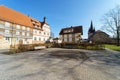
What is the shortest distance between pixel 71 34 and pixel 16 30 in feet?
87.7

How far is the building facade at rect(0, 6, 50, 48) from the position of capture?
84.2ft

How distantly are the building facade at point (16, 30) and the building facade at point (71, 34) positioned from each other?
11.8m

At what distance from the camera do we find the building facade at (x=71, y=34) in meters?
44.8

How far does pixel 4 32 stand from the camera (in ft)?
84.0

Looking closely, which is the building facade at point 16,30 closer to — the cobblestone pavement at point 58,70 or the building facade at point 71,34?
the building facade at point 71,34

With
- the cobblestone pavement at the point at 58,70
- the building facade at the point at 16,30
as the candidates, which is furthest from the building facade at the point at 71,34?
the cobblestone pavement at the point at 58,70

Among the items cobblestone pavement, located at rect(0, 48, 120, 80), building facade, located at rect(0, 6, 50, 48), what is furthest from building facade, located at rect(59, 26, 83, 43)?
cobblestone pavement, located at rect(0, 48, 120, 80)

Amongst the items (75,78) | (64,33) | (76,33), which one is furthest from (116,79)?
(64,33)

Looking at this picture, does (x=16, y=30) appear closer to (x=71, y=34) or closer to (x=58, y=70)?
(x=71, y=34)

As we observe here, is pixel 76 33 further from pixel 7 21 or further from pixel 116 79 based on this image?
pixel 116 79

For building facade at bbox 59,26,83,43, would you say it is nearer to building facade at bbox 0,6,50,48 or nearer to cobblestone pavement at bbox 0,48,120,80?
building facade at bbox 0,6,50,48

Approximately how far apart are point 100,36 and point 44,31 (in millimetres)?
36340

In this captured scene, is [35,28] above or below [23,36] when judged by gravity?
above

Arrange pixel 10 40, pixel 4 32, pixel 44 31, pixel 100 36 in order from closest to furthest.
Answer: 1. pixel 4 32
2. pixel 10 40
3. pixel 44 31
4. pixel 100 36
